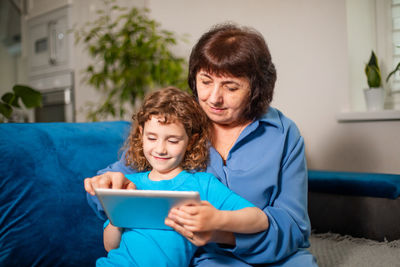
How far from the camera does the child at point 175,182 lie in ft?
2.81

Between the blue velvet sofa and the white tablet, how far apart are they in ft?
0.95

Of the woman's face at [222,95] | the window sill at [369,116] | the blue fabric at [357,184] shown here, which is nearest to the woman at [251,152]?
the woman's face at [222,95]

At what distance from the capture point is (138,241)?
910mm

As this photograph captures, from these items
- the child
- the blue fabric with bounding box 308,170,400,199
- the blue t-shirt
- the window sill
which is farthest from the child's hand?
the window sill

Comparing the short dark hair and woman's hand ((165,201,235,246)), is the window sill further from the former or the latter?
woman's hand ((165,201,235,246))

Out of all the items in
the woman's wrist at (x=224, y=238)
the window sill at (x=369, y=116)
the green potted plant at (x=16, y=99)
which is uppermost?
the green potted plant at (x=16, y=99)

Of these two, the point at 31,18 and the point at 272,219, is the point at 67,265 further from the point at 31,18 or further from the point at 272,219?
the point at 31,18

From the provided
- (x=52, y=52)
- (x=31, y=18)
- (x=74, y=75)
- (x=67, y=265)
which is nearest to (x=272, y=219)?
(x=67, y=265)

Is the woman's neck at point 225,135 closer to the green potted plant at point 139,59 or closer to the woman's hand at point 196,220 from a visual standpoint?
the woman's hand at point 196,220

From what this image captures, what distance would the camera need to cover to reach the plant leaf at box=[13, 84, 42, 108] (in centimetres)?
149

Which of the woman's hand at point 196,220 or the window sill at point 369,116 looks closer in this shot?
the woman's hand at point 196,220

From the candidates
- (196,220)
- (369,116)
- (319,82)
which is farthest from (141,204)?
(319,82)

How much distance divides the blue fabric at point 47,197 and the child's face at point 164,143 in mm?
349

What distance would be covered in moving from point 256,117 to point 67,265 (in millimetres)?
739
